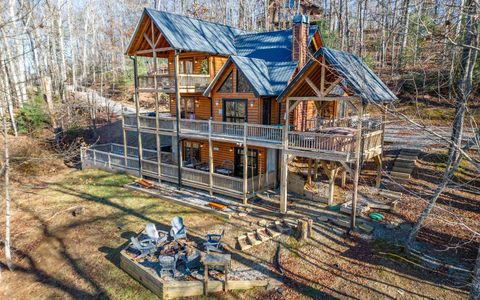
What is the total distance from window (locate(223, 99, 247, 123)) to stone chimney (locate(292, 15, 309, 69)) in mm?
4419

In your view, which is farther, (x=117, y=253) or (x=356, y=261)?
(x=117, y=253)

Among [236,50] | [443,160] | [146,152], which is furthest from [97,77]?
[443,160]

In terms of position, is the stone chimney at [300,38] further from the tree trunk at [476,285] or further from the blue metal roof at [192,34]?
the tree trunk at [476,285]

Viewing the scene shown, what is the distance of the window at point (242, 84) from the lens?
19.3 m

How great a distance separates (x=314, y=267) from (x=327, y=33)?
29952 millimetres

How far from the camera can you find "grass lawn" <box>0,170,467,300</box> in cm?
1063

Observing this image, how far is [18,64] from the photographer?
117 ft

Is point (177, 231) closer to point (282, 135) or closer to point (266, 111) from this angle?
point (282, 135)

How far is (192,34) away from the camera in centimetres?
2173

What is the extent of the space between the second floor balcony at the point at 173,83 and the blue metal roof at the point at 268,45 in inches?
161

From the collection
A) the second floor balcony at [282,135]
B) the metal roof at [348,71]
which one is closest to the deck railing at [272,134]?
the second floor balcony at [282,135]

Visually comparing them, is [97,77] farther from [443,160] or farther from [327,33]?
[443,160]

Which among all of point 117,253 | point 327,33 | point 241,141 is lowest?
point 117,253

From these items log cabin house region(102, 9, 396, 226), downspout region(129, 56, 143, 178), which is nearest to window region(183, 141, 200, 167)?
log cabin house region(102, 9, 396, 226)
